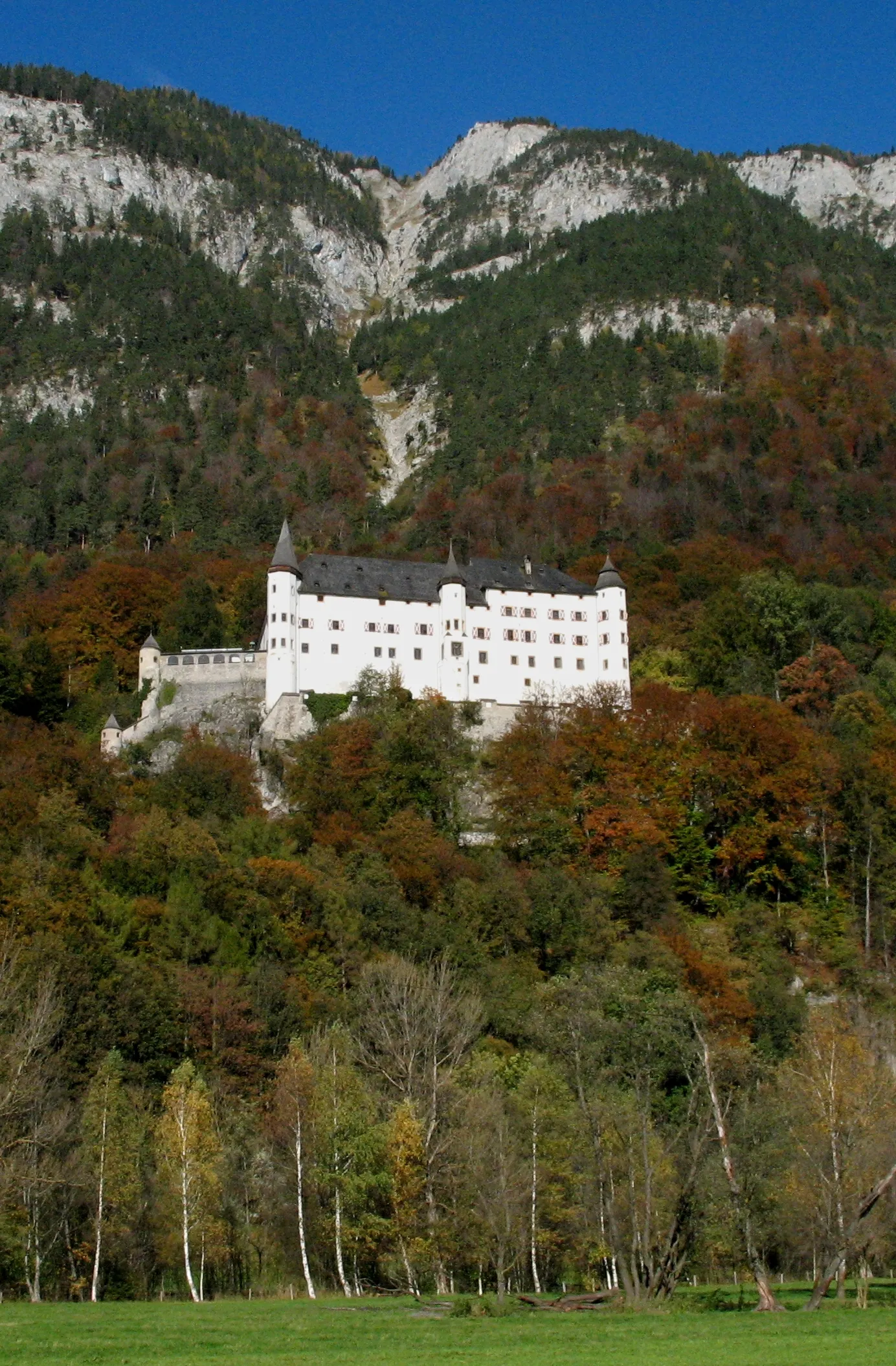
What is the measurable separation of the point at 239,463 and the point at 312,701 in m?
53.1

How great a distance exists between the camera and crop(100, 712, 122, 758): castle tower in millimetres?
71125

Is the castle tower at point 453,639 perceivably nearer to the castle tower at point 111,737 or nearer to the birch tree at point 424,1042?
the castle tower at point 111,737

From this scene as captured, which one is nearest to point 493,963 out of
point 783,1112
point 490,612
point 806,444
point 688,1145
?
point 783,1112

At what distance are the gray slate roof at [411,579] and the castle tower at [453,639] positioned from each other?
0.35m

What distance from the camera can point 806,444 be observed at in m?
111

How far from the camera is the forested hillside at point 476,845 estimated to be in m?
35.8

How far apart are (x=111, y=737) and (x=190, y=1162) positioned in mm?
37306

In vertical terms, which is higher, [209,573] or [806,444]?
[806,444]

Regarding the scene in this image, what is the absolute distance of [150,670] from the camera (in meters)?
75.9

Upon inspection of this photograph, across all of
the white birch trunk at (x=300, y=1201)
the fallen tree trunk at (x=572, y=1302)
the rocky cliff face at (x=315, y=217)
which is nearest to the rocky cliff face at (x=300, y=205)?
the rocky cliff face at (x=315, y=217)

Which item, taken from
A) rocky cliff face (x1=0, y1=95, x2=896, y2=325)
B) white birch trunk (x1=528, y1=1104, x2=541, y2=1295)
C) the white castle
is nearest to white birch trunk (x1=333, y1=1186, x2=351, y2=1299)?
white birch trunk (x1=528, y1=1104, x2=541, y2=1295)

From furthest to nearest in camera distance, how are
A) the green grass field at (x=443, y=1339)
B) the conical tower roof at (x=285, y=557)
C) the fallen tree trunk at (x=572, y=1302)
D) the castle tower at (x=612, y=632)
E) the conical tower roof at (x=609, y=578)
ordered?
the conical tower roof at (x=609, y=578) → the castle tower at (x=612, y=632) → the conical tower roof at (x=285, y=557) → the fallen tree trunk at (x=572, y=1302) → the green grass field at (x=443, y=1339)

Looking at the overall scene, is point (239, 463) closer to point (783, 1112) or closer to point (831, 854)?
point (831, 854)

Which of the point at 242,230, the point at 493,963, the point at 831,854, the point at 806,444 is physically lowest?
the point at 493,963
